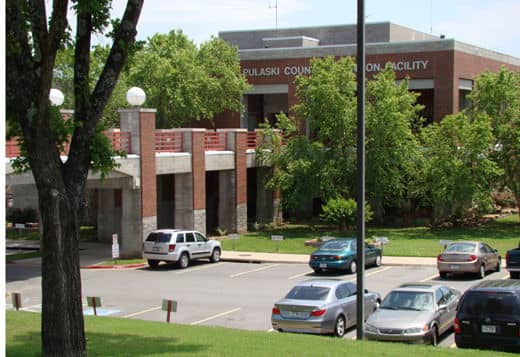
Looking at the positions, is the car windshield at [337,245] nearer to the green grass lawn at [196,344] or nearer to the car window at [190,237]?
the car window at [190,237]

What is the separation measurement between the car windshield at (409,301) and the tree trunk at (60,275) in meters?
8.93

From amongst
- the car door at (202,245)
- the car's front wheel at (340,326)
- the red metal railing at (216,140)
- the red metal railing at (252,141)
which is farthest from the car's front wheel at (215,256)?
the car's front wheel at (340,326)

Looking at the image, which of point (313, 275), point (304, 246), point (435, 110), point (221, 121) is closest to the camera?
point (313, 275)

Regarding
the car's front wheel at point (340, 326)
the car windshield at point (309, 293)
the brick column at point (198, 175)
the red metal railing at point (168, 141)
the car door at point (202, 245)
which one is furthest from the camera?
the brick column at point (198, 175)

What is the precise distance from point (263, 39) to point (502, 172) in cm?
3103

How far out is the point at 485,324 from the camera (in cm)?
1573

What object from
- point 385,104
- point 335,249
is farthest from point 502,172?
point 335,249

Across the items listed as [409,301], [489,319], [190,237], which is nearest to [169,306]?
[409,301]

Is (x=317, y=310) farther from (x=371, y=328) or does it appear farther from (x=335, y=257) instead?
(x=335, y=257)

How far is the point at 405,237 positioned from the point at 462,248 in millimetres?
13693

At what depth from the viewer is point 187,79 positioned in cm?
4997

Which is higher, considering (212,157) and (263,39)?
(263,39)

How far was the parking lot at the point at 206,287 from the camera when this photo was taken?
22.3 meters

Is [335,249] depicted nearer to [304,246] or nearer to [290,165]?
[304,246]
